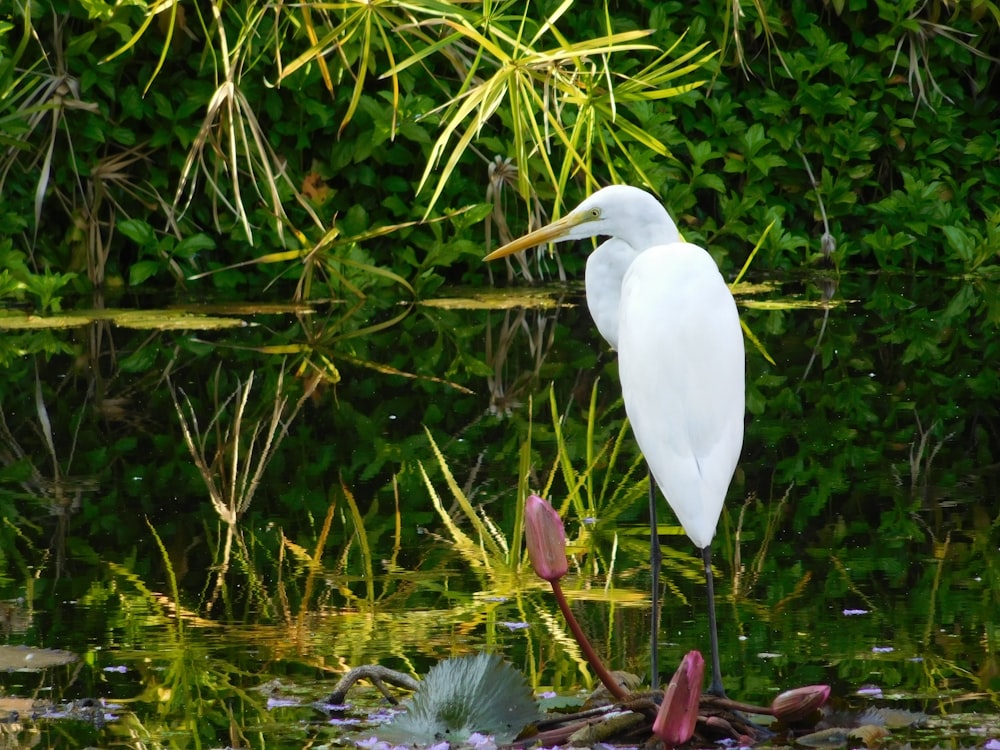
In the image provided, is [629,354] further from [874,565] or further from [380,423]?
[380,423]

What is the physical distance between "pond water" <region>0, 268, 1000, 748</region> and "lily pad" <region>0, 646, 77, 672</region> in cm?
2

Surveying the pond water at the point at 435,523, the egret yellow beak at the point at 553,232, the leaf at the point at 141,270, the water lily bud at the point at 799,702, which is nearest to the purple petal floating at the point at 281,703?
the pond water at the point at 435,523

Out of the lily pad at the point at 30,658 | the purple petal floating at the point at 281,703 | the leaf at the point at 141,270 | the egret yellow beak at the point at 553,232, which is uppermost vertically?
the leaf at the point at 141,270

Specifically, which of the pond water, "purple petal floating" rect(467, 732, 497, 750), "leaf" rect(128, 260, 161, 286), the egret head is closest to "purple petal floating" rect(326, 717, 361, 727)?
the pond water

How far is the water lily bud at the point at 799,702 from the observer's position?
6.19 ft

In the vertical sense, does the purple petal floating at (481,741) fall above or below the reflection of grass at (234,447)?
below

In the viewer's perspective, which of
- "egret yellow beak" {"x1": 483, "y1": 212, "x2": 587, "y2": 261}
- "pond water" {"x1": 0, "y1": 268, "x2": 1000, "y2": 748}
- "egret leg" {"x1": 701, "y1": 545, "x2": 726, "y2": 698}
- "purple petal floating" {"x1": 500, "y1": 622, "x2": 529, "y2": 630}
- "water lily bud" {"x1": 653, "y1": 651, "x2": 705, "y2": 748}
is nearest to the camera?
"water lily bud" {"x1": 653, "y1": 651, "x2": 705, "y2": 748}

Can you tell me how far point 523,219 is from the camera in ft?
21.5

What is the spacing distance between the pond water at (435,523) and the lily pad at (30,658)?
0.08ft

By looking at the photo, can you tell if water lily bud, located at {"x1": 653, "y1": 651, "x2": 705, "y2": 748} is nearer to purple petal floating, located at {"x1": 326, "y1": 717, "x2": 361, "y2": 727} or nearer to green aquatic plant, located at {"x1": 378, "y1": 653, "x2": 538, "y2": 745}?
green aquatic plant, located at {"x1": 378, "y1": 653, "x2": 538, "y2": 745}

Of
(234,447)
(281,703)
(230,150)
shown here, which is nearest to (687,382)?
(281,703)

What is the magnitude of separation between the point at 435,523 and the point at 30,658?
3.41ft

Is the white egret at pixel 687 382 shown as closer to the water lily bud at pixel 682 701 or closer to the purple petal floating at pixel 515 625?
the purple petal floating at pixel 515 625

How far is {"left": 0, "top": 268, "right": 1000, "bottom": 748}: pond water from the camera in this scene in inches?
86.4
